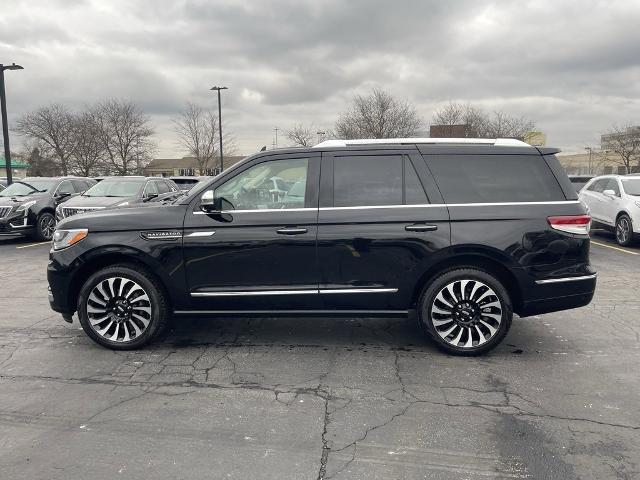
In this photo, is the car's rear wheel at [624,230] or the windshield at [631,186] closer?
the car's rear wheel at [624,230]

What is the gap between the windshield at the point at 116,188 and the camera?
1228cm

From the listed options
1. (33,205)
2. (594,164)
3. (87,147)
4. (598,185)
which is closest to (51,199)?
(33,205)

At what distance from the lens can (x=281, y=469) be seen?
2.67m

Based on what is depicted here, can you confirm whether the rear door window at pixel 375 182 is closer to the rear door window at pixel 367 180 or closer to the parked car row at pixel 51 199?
the rear door window at pixel 367 180

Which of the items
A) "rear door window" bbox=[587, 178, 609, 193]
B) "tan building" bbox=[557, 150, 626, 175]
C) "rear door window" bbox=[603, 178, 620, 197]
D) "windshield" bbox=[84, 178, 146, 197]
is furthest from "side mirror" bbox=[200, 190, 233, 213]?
"tan building" bbox=[557, 150, 626, 175]

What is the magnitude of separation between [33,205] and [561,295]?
12.2m

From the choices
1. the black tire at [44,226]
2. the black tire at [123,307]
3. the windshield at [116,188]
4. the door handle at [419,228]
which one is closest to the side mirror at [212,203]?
the black tire at [123,307]

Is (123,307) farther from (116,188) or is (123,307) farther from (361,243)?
(116,188)

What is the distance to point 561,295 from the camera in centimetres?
427

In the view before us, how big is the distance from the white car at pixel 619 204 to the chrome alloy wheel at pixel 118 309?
29.6 feet

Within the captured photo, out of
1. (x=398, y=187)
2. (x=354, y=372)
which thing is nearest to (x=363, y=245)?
(x=398, y=187)

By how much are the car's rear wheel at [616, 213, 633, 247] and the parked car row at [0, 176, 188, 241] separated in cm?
1060

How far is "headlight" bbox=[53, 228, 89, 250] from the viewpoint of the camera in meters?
4.37

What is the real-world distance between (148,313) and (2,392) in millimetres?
1225
